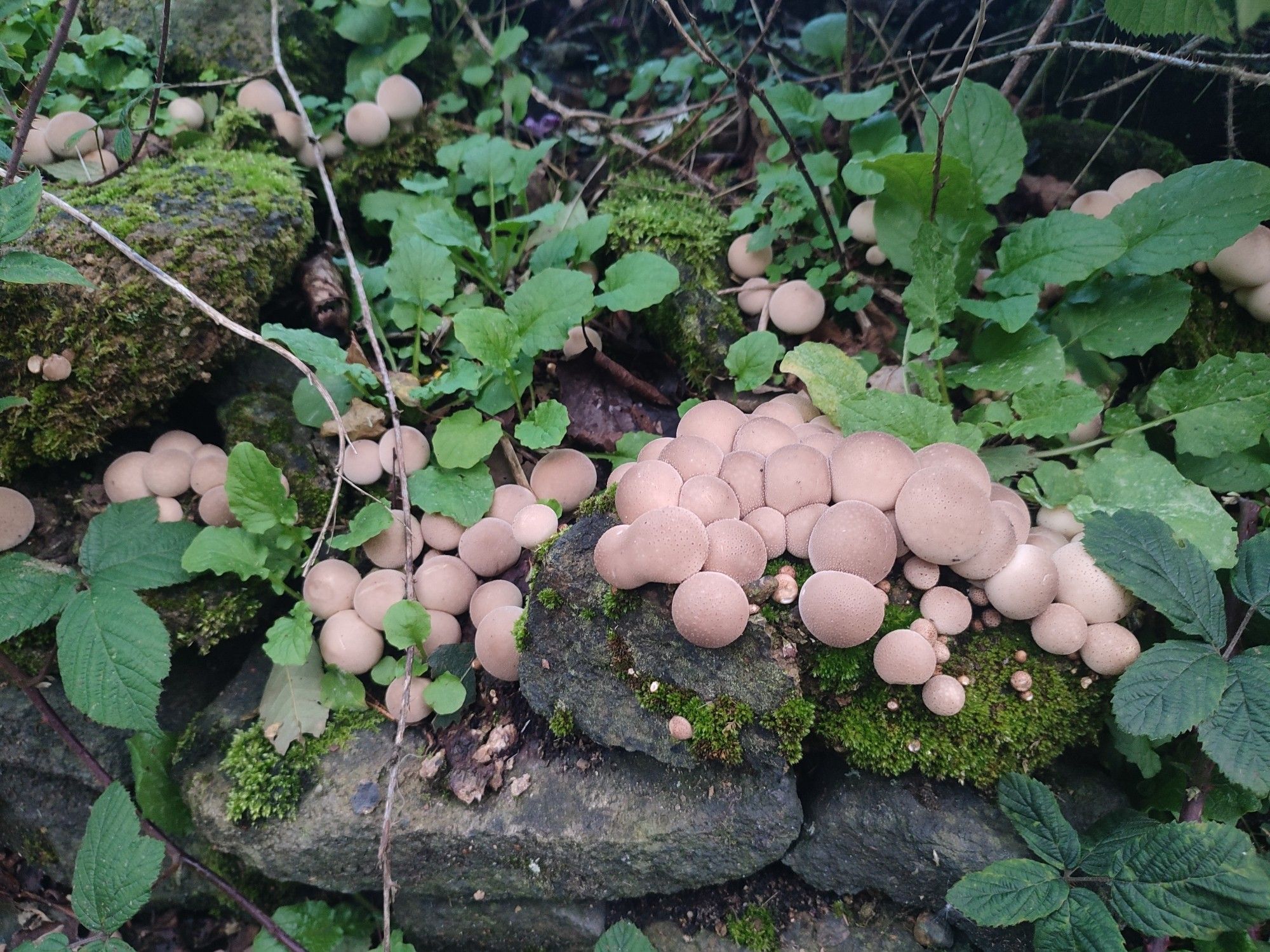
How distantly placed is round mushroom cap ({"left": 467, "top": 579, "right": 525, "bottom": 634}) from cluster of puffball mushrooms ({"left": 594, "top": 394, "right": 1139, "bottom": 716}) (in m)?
0.59

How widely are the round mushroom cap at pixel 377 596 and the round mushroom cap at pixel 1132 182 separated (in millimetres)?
3176

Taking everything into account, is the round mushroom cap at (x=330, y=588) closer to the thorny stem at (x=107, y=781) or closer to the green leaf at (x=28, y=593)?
the green leaf at (x=28, y=593)

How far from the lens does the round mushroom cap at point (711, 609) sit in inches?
74.7

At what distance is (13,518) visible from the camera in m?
2.64

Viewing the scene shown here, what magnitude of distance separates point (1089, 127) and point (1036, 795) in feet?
10.3

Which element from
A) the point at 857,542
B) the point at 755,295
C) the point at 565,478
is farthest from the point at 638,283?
the point at 857,542

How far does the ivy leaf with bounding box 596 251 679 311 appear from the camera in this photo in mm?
2906

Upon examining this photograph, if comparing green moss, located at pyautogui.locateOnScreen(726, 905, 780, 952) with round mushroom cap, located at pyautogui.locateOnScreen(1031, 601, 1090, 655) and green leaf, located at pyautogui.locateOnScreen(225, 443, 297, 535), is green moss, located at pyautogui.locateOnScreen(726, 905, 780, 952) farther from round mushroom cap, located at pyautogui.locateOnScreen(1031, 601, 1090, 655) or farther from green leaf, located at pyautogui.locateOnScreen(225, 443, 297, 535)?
green leaf, located at pyautogui.locateOnScreen(225, 443, 297, 535)

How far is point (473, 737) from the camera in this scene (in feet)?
8.31

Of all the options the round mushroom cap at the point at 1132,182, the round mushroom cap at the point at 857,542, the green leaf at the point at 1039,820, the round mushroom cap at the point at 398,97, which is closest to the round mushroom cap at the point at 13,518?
the round mushroom cap at the point at 398,97

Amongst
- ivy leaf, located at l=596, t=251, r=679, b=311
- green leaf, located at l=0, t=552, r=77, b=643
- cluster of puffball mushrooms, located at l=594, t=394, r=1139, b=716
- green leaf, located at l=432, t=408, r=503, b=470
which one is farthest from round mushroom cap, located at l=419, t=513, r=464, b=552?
green leaf, located at l=0, t=552, r=77, b=643

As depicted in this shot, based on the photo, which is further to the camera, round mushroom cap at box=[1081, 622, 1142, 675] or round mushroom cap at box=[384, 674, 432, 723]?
round mushroom cap at box=[384, 674, 432, 723]

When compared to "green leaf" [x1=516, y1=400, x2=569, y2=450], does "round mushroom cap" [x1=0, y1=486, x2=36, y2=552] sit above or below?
below

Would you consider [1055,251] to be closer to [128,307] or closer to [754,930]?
[754,930]
